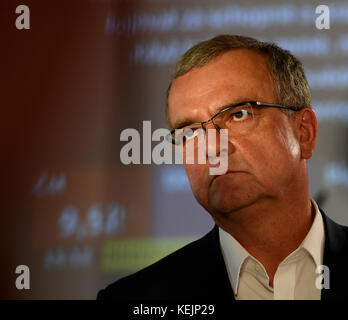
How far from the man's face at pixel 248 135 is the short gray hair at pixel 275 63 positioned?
0.03 m

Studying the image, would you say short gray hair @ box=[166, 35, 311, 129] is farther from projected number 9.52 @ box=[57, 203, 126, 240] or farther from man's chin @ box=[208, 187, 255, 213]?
projected number 9.52 @ box=[57, 203, 126, 240]

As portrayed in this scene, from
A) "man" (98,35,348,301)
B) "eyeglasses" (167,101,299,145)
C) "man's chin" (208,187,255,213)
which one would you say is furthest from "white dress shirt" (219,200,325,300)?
"eyeglasses" (167,101,299,145)

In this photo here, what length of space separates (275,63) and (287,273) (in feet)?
2.18

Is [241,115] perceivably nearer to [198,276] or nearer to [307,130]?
[307,130]

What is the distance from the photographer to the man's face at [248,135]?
1.39 m

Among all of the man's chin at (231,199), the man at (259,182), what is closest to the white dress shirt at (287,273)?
the man at (259,182)

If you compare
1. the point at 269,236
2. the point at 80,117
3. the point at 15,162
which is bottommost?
the point at 269,236

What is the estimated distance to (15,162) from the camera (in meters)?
1.70

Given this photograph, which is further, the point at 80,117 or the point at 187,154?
the point at 80,117

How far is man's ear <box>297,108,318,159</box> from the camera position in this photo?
145 cm

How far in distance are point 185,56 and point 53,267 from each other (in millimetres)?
880

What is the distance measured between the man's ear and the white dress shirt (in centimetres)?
19
